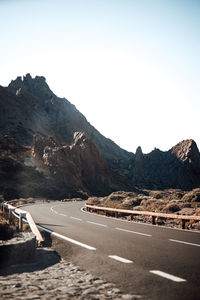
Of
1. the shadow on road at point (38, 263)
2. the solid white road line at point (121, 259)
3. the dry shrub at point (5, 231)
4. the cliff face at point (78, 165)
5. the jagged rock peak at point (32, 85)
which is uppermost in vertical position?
the jagged rock peak at point (32, 85)

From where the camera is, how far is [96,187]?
96.9 m

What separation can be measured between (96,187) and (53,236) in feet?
282

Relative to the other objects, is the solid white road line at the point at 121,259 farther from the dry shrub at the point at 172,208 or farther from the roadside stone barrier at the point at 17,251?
the dry shrub at the point at 172,208

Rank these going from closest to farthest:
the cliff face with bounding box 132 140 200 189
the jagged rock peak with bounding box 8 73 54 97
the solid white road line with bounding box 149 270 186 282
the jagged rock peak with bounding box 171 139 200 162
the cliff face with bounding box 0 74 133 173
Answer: the solid white road line with bounding box 149 270 186 282, the cliff face with bounding box 0 74 133 173, the cliff face with bounding box 132 140 200 189, the jagged rock peak with bounding box 171 139 200 162, the jagged rock peak with bounding box 8 73 54 97

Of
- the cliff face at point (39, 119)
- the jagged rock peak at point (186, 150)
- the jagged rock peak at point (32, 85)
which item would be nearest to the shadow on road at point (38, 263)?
the cliff face at point (39, 119)

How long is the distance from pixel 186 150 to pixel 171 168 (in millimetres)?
14062

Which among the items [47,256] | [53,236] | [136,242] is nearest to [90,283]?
[47,256]

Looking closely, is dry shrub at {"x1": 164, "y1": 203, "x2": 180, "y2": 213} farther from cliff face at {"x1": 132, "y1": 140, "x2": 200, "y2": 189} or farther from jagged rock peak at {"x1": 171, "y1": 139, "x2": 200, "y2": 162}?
jagged rock peak at {"x1": 171, "y1": 139, "x2": 200, "y2": 162}

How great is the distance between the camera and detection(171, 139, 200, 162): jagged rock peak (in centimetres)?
16212

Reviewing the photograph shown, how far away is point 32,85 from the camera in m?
185

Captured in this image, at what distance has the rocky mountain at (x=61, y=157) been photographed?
71.0 m

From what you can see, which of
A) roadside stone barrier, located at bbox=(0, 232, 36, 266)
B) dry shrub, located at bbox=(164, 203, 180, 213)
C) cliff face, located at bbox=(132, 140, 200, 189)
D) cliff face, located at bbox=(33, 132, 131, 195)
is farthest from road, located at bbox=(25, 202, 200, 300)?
cliff face, located at bbox=(132, 140, 200, 189)

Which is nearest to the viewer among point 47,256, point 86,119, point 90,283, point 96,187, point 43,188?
point 90,283

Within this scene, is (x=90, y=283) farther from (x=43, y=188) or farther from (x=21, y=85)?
(x=21, y=85)
